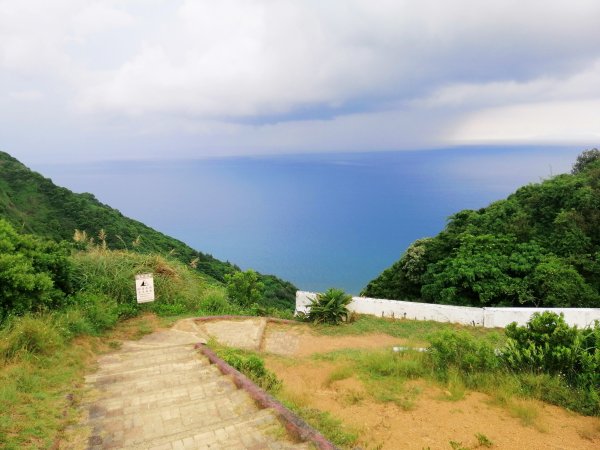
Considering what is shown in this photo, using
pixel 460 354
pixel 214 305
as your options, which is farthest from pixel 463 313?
pixel 214 305

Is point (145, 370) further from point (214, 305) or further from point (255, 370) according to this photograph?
point (214, 305)

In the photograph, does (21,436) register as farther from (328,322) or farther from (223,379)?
(328,322)

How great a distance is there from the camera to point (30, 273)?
24.7ft

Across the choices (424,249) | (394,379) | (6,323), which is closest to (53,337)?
(6,323)

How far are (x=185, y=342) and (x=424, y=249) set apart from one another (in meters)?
12.5

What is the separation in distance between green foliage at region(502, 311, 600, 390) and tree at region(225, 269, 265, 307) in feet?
27.2

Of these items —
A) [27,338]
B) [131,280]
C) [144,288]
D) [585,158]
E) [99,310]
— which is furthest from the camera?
[585,158]

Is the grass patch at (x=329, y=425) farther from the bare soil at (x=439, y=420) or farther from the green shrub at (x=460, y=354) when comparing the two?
the green shrub at (x=460, y=354)

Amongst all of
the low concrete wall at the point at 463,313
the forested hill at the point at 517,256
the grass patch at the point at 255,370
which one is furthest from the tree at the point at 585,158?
the grass patch at the point at 255,370

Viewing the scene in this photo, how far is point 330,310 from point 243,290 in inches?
121

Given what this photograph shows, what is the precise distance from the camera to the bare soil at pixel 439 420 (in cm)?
457

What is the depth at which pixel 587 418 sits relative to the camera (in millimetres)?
5195

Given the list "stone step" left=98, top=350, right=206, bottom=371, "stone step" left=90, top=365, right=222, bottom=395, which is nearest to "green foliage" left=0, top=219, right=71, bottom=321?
"stone step" left=98, top=350, right=206, bottom=371

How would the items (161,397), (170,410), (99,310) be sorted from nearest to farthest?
(170,410) → (161,397) → (99,310)
